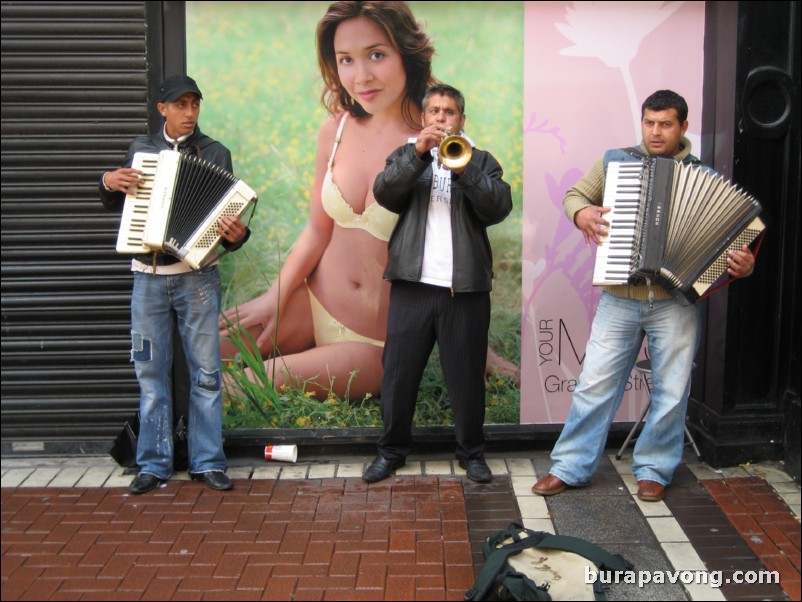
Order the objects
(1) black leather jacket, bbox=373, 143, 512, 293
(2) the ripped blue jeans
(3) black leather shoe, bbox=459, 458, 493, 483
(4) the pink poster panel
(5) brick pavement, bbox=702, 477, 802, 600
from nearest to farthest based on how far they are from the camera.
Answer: (5) brick pavement, bbox=702, 477, 802, 600
(1) black leather jacket, bbox=373, 143, 512, 293
(2) the ripped blue jeans
(3) black leather shoe, bbox=459, 458, 493, 483
(4) the pink poster panel

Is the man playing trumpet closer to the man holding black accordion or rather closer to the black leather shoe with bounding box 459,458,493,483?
the black leather shoe with bounding box 459,458,493,483

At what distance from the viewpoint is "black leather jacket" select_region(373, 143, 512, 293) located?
4.40m

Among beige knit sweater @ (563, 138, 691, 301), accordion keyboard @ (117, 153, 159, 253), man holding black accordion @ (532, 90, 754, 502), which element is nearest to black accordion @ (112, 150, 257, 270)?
accordion keyboard @ (117, 153, 159, 253)

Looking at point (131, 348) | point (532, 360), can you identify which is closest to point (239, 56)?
point (131, 348)

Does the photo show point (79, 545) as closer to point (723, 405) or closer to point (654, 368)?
point (654, 368)

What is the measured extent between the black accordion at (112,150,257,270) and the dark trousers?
3.22 ft

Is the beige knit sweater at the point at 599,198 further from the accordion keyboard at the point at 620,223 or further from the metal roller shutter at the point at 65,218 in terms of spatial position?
the metal roller shutter at the point at 65,218

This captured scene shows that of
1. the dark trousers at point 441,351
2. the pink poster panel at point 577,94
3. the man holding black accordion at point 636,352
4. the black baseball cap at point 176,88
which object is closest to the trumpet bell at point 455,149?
the man holding black accordion at point 636,352

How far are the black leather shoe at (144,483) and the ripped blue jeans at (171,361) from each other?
35 mm

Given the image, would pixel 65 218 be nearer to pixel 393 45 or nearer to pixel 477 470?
pixel 393 45

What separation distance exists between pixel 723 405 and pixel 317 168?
2.58 meters

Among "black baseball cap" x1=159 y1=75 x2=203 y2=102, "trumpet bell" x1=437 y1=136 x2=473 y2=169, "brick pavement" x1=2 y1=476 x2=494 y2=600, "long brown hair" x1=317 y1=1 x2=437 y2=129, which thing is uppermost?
"long brown hair" x1=317 y1=1 x2=437 y2=129

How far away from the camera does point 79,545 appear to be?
4.09 m

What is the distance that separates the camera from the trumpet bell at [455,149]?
410 cm
